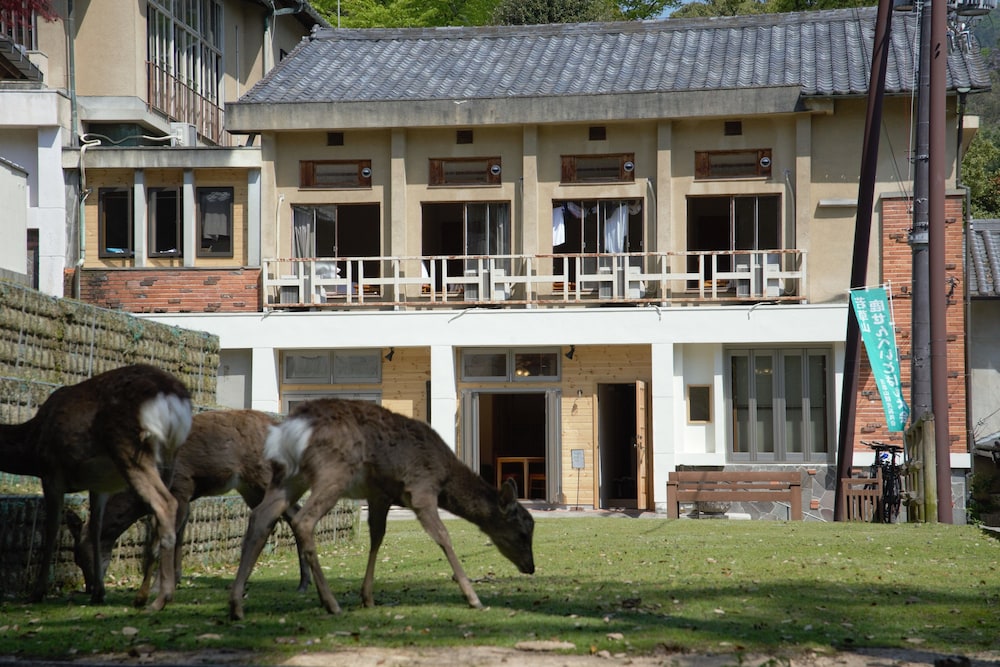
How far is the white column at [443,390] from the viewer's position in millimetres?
30641

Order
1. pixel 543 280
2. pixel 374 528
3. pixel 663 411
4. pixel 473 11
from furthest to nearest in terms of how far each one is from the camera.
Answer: pixel 473 11 < pixel 543 280 < pixel 663 411 < pixel 374 528

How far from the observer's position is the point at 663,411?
30.2 meters

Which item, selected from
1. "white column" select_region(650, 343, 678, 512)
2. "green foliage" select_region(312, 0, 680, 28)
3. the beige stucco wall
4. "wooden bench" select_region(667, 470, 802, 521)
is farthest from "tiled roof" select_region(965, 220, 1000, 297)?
"green foliage" select_region(312, 0, 680, 28)

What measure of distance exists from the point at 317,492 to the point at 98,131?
26.7 m

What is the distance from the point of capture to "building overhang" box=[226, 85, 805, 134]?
30297 mm

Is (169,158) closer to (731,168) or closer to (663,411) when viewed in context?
(663,411)

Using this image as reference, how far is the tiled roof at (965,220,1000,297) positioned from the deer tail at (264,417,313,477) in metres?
23.6

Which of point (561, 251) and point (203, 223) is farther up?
point (203, 223)

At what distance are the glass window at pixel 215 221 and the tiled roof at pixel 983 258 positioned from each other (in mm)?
16773

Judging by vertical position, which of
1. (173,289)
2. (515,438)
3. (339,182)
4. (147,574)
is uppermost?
(339,182)

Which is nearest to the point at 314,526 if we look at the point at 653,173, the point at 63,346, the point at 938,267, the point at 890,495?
the point at 63,346

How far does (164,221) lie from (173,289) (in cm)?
171

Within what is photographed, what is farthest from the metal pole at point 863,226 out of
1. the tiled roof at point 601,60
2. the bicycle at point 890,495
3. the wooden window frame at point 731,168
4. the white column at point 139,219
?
the white column at point 139,219

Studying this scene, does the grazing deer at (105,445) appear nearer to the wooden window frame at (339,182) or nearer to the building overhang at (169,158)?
the building overhang at (169,158)
